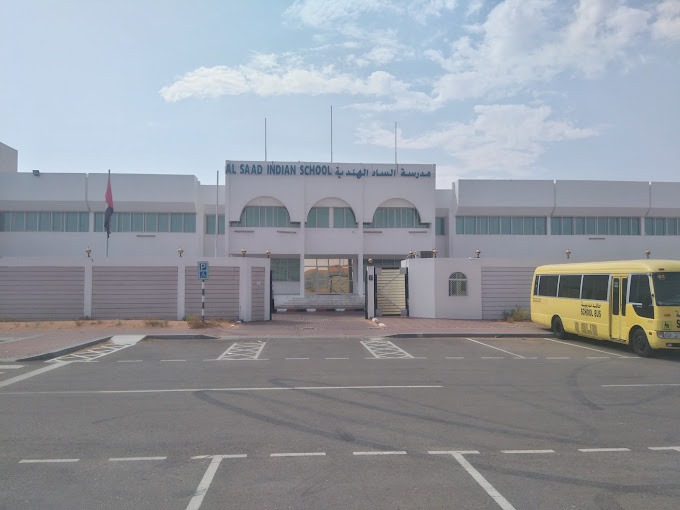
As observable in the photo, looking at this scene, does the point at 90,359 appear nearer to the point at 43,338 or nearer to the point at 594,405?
the point at 43,338

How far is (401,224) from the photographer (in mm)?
40969

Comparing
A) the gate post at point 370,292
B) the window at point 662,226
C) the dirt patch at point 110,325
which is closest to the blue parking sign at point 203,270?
the dirt patch at point 110,325

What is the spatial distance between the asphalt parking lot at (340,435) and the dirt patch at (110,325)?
→ 8547 mm

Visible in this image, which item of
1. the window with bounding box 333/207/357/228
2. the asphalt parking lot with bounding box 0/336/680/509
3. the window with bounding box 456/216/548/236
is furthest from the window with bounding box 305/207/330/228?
the asphalt parking lot with bounding box 0/336/680/509

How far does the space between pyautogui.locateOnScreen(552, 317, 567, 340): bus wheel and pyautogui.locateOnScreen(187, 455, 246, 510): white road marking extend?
627 inches

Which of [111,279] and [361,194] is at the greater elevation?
[361,194]

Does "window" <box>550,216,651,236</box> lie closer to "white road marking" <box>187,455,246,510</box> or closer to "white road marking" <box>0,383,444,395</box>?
"white road marking" <box>0,383,444,395</box>

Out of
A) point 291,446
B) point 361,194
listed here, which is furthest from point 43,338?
point 361,194

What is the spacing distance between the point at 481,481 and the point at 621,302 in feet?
40.9

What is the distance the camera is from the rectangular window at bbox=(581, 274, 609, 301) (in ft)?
56.0

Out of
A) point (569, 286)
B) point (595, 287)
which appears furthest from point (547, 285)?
point (595, 287)

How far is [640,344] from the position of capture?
15422 millimetres

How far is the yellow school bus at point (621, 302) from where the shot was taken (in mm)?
14898

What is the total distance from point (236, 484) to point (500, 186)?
39221 millimetres
